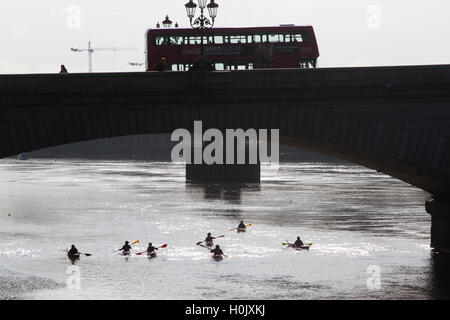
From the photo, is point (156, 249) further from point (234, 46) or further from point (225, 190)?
point (225, 190)

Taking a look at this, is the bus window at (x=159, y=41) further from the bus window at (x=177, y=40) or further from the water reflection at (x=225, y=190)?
the water reflection at (x=225, y=190)

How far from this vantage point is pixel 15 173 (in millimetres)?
179750

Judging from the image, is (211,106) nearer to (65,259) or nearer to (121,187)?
(65,259)

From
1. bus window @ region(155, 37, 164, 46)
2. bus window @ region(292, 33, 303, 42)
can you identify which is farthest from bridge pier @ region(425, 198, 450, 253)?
bus window @ region(155, 37, 164, 46)

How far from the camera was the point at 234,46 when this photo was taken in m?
59.5

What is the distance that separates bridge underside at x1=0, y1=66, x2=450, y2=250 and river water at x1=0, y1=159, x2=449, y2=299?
10.5m

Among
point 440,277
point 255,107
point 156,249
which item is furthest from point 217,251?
point 255,107

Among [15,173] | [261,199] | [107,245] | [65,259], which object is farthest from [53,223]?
[15,173]

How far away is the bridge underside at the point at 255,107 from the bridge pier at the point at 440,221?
404 inches

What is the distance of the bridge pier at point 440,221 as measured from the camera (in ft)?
173

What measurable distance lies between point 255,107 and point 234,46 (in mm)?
19339

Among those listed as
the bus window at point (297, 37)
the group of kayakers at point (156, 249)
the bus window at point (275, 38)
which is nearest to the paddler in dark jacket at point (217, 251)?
the group of kayakers at point (156, 249)

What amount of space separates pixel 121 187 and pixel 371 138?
9810cm
